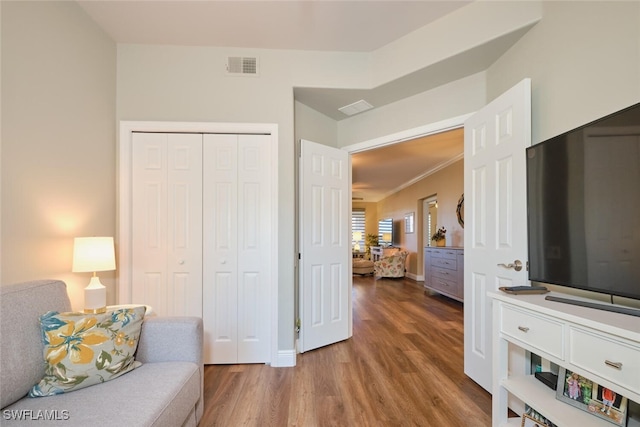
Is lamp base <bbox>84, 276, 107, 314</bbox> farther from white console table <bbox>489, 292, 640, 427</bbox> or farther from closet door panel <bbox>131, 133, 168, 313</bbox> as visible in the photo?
white console table <bbox>489, 292, 640, 427</bbox>

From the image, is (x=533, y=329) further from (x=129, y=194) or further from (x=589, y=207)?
(x=129, y=194)

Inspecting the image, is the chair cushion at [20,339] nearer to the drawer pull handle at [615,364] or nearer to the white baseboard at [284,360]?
the white baseboard at [284,360]

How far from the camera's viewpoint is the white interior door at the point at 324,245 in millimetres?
2812

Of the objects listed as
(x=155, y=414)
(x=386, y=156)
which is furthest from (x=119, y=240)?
(x=386, y=156)

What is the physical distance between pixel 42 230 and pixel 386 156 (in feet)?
15.3

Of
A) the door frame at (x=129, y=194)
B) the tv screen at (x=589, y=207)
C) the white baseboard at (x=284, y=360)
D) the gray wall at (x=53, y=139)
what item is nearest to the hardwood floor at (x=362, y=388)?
the white baseboard at (x=284, y=360)

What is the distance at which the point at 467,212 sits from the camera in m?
2.34

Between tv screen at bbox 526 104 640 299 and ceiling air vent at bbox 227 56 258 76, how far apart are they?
2226 mm

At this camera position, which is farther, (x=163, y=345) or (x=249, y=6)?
(x=249, y=6)

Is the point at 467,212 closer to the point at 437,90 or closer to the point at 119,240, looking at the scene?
the point at 437,90

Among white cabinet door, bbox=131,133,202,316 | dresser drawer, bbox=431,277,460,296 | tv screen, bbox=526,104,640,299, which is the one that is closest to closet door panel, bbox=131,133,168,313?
white cabinet door, bbox=131,133,202,316

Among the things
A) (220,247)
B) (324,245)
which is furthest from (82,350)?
(324,245)

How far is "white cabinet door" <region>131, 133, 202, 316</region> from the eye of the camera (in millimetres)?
2517

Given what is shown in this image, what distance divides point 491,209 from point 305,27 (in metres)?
1.97
